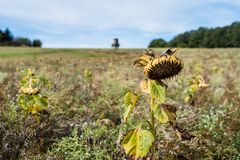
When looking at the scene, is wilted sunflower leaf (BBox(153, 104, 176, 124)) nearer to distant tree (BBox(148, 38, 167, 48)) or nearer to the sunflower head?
the sunflower head

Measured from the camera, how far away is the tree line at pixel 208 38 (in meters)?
72.7

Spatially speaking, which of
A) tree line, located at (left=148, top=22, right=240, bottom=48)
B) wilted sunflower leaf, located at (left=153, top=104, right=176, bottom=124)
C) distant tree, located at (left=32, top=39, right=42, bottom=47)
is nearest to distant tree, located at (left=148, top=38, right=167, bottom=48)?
tree line, located at (left=148, top=22, right=240, bottom=48)

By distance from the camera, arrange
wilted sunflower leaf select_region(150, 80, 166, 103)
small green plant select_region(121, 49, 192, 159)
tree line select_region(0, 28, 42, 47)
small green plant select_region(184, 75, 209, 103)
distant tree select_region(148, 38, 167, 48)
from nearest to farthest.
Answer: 1. small green plant select_region(121, 49, 192, 159)
2. wilted sunflower leaf select_region(150, 80, 166, 103)
3. small green plant select_region(184, 75, 209, 103)
4. tree line select_region(0, 28, 42, 47)
5. distant tree select_region(148, 38, 167, 48)

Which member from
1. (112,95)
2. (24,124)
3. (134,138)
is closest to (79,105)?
(112,95)

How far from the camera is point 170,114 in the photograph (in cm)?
293

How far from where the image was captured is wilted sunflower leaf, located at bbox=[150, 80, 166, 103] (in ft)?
9.46

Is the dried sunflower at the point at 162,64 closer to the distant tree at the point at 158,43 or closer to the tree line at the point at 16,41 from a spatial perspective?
the tree line at the point at 16,41

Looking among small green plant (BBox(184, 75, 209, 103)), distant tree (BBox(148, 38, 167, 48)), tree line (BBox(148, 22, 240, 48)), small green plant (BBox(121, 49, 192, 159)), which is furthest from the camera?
tree line (BBox(148, 22, 240, 48))

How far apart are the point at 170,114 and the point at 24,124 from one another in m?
1.98

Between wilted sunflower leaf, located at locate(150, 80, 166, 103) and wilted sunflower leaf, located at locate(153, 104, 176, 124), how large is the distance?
0.06m

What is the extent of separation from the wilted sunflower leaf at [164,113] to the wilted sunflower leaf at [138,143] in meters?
0.12

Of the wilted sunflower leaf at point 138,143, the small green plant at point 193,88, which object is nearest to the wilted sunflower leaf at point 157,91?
the wilted sunflower leaf at point 138,143

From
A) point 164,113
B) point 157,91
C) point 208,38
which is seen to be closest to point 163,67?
point 157,91

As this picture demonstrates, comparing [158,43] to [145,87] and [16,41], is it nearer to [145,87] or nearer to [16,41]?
[16,41]
